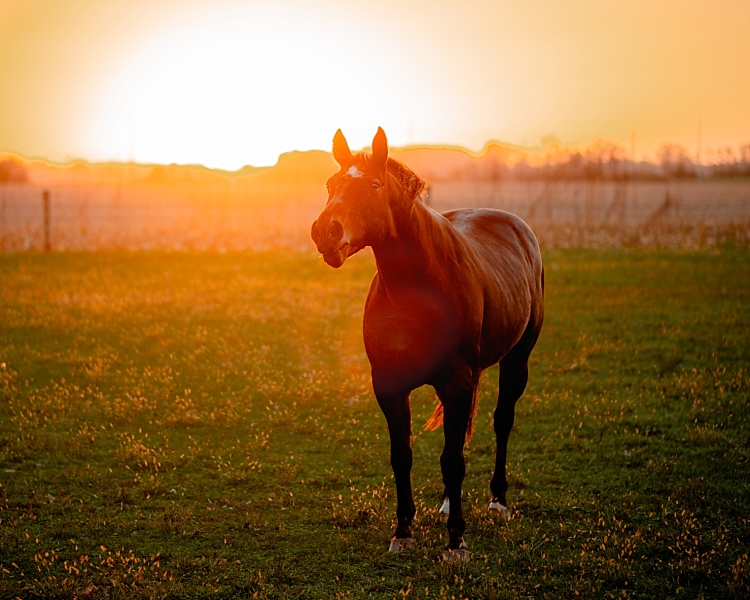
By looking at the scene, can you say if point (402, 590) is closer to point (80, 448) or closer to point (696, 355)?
point (80, 448)

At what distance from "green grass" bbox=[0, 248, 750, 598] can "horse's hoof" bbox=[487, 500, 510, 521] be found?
0.18 metres

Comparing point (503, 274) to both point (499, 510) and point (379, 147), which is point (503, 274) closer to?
point (379, 147)

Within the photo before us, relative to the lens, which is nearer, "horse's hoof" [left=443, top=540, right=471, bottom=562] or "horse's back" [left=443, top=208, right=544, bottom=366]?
"horse's hoof" [left=443, top=540, right=471, bottom=562]

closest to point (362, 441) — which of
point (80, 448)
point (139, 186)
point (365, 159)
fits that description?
point (80, 448)

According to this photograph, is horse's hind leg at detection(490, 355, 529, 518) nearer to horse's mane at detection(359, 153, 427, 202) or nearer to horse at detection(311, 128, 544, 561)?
horse at detection(311, 128, 544, 561)

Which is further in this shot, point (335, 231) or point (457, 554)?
point (457, 554)

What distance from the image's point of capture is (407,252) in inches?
197

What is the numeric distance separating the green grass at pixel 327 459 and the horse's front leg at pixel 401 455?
185 millimetres

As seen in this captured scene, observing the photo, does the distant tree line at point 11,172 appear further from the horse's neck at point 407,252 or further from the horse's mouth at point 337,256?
the horse's mouth at point 337,256

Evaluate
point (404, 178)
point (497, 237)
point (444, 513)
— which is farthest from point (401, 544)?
point (497, 237)

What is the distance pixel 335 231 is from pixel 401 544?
2.88 m

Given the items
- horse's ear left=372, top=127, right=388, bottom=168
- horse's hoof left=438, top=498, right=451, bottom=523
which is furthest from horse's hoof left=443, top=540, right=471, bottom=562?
horse's ear left=372, top=127, right=388, bottom=168

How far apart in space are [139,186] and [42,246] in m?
95.1

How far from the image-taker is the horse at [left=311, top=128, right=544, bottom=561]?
14.9 ft
